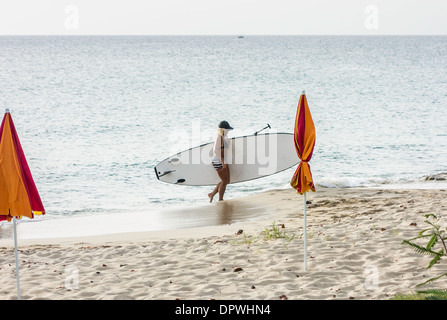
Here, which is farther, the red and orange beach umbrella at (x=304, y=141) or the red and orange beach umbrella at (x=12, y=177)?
the red and orange beach umbrella at (x=304, y=141)

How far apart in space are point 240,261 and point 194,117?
101 ft

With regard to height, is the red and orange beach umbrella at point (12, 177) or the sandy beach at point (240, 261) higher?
the red and orange beach umbrella at point (12, 177)

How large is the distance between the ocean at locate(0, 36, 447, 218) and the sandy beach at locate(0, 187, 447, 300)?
14.9 ft

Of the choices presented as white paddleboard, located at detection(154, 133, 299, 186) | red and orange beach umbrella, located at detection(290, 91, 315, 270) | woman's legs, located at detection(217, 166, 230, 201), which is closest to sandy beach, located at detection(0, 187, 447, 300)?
red and orange beach umbrella, located at detection(290, 91, 315, 270)

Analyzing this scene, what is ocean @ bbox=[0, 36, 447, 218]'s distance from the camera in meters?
17.6

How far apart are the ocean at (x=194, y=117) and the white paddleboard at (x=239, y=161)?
2.35 ft

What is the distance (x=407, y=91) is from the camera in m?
52.7

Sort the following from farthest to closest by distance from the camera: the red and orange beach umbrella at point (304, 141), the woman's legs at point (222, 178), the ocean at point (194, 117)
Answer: the ocean at point (194, 117) < the woman's legs at point (222, 178) < the red and orange beach umbrella at point (304, 141)

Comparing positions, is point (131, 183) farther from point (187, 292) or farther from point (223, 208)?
point (187, 292)

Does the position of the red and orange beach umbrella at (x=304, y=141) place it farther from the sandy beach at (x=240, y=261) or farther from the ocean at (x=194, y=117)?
the ocean at (x=194, y=117)

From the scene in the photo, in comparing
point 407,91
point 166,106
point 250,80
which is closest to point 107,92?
point 166,106

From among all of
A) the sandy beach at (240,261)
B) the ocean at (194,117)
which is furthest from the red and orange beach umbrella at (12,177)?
the ocean at (194,117)

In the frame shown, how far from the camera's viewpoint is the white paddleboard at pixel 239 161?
14.9 m
